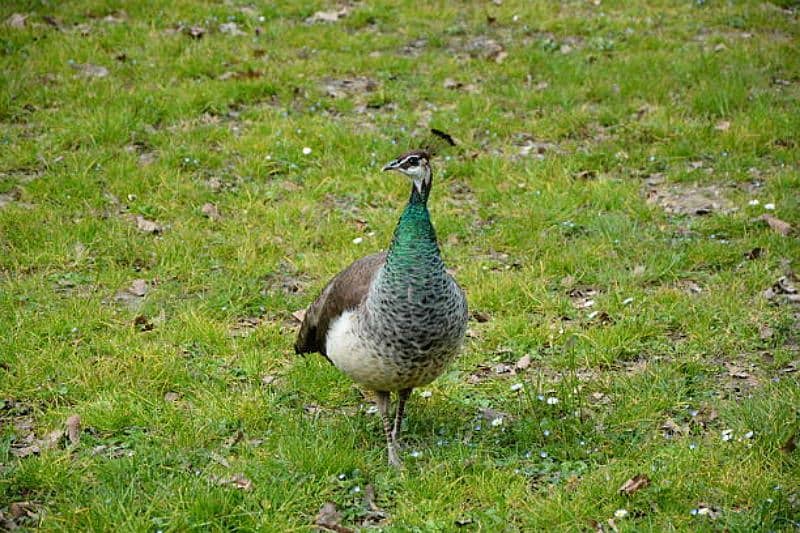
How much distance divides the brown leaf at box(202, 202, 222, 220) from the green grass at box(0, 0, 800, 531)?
74 millimetres

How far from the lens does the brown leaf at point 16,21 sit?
10523 mm

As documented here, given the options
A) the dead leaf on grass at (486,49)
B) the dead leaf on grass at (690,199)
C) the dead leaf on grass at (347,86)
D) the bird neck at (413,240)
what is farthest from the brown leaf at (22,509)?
the dead leaf on grass at (486,49)

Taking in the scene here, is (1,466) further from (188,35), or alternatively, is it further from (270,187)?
(188,35)

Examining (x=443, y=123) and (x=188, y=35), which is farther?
(x=188, y=35)

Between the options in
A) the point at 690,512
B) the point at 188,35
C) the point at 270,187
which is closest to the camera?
the point at 690,512

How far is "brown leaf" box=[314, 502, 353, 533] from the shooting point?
4723 millimetres

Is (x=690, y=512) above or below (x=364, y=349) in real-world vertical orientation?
below

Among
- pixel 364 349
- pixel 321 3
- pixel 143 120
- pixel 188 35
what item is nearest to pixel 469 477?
pixel 364 349

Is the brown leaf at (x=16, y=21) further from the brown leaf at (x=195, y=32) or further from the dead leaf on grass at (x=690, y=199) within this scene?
the dead leaf on grass at (x=690, y=199)

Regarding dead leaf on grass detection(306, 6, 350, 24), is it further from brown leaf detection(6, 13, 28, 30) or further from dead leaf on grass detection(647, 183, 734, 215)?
dead leaf on grass detection(647, 183, 734, 215)

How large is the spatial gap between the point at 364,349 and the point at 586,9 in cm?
792

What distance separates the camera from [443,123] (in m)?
9.43

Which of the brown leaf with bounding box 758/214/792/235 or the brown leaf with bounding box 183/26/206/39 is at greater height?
the brown leaf with bounding box 183/26/206/39

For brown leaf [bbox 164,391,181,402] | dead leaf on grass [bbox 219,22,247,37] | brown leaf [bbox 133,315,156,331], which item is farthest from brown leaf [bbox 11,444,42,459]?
dead leaf on grass [bbox 219,22,247,37]
